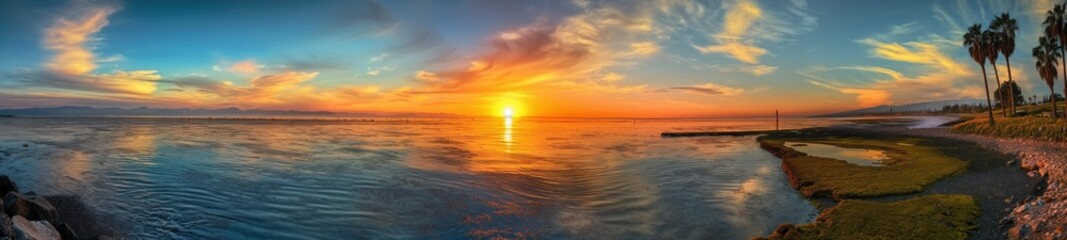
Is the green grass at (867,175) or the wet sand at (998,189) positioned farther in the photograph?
the green grass at (867,175)

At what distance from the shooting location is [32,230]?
11242 mm

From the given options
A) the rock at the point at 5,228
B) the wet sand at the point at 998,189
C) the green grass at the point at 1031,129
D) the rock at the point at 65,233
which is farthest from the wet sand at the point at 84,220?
the green grass at the point at 1031,129

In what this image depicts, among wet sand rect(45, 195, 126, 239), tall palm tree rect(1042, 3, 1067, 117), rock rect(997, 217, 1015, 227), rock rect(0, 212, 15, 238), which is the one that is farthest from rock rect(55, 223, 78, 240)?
tall palm tree rect(1042, 3, 1067, 117)

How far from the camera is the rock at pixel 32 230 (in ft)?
34.7

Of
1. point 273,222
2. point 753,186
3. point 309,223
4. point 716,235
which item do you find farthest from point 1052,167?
point 273,222

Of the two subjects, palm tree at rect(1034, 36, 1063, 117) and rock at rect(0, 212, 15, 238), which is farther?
palm tree at rect(1034, 36, 1063, 117)

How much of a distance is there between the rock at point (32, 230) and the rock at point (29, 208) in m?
Result: 2.18

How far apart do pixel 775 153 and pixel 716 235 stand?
30925 millimetres

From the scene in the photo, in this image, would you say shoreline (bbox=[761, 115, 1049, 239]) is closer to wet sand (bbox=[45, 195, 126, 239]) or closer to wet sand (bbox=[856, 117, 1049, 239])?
wet sand (bbox=[856, 117, 1049, 239])

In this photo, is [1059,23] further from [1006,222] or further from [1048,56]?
[1006,222]

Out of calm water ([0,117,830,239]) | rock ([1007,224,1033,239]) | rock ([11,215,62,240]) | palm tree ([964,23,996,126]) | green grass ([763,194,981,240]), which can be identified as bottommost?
calm water ([0,117,830,239])

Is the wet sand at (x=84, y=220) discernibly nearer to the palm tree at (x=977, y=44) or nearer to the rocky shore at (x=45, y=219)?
the rocky shore at (x=45, y=219)

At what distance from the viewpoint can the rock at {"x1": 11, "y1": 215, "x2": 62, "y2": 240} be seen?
10567mm

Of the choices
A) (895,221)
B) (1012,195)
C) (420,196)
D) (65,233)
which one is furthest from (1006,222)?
(65,233)
